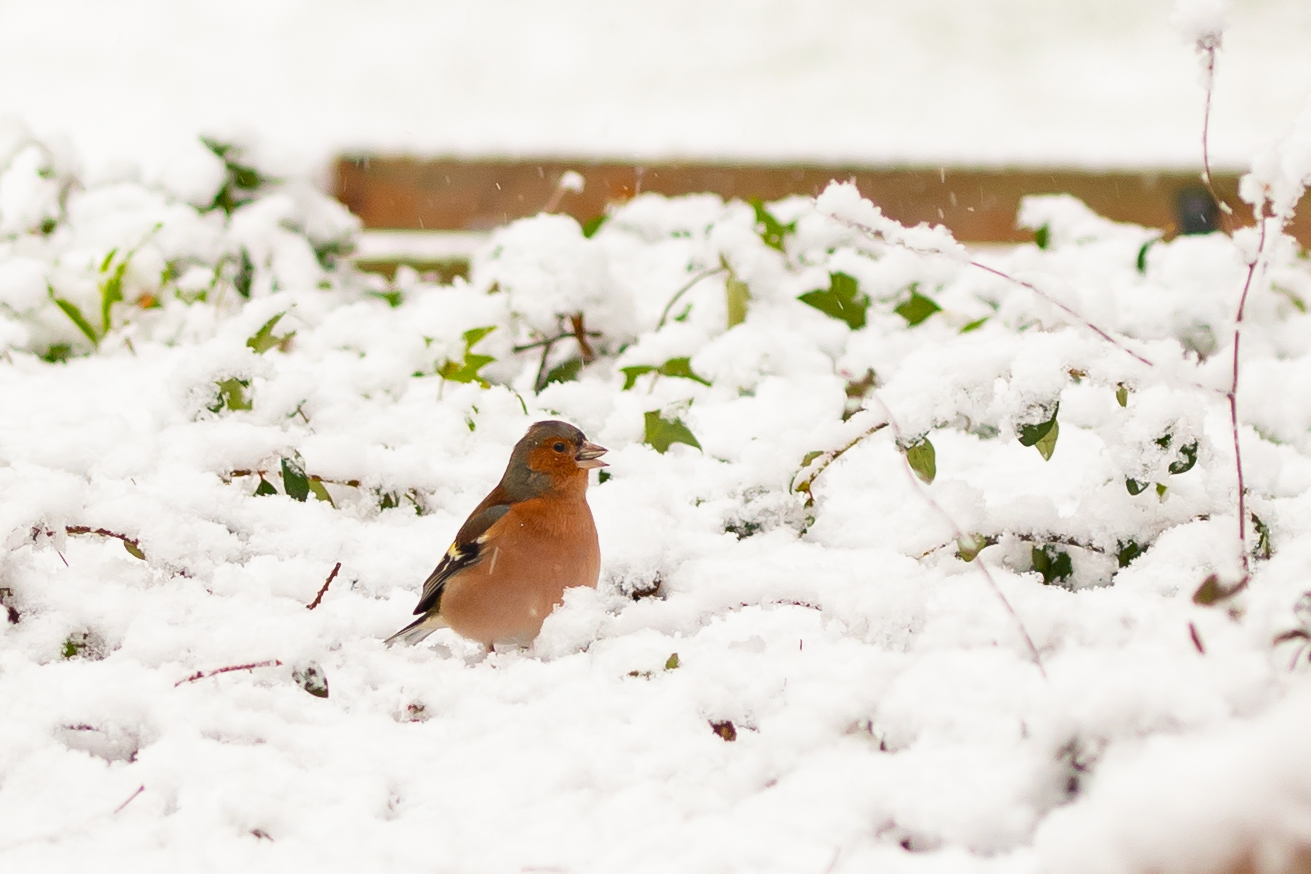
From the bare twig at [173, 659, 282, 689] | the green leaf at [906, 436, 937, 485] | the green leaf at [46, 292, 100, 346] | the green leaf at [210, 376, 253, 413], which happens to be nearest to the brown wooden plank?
the green leaf at [46, 292, 100, 346]

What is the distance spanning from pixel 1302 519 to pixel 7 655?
2011 mm

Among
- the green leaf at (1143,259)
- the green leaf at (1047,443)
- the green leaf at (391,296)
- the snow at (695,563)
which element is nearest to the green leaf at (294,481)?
the snow at (695,563)

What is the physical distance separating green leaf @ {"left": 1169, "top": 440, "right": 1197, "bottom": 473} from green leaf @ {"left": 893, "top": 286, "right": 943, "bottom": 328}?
1.24 meters

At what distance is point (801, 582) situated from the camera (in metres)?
1.83

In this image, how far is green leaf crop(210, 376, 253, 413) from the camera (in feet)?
7.48

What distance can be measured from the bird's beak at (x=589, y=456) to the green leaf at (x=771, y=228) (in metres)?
1.33

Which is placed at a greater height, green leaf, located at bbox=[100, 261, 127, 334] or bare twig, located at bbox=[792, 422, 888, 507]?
bare twig, located at bbox=[792, 422, 888, 507]

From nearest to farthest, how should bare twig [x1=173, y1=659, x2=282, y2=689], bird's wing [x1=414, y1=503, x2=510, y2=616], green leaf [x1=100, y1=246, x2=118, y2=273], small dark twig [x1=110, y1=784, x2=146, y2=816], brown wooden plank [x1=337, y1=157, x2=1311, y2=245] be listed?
small dark twig [x1=110, y1=784, x2=146, y2=816], bare twig [x1=173, y1=659, x2=282, y2=689], bird's wing [x1=414, y1=503, x2=510, y2=616], green leaf [x1=100, y1=246, x2=118, y2=273], brown wooden plank [x1=337, y1=157, x2=1311, y2=245]

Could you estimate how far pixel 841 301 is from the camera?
294 cm

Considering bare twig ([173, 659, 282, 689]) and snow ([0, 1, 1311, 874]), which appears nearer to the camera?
snow ([0, 1, 1311, 874])

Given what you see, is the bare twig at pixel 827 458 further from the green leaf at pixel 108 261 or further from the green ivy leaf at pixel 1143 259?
the green leaf at pixel 108 261

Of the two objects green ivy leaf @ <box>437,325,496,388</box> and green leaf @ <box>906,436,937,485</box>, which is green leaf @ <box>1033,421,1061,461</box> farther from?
green ivy leaf @ <box>437,325,496,388</box>

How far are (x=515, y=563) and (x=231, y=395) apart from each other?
77 centimetres

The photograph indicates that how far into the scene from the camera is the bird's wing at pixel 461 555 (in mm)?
1896
